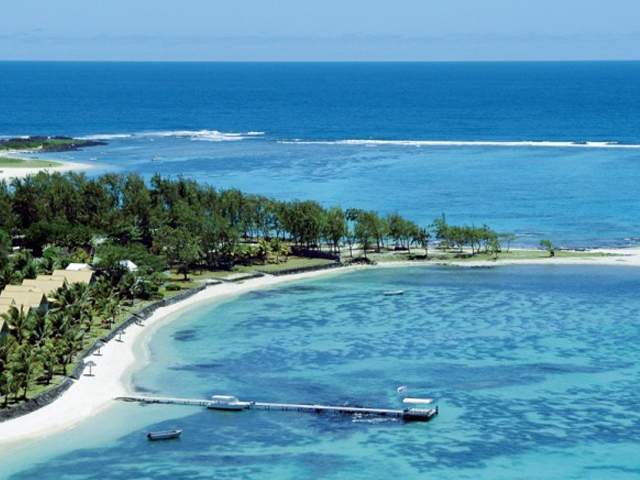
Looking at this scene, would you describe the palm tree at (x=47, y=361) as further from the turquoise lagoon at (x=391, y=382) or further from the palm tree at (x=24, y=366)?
the turquoise lagoon at (x=391, y=382)

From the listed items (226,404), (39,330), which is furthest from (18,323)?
(226,404)

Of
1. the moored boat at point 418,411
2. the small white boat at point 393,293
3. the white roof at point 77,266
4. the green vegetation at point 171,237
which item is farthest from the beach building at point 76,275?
the moored boat at point 418,411

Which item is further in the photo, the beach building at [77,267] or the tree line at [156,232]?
the tree line at [156,232]

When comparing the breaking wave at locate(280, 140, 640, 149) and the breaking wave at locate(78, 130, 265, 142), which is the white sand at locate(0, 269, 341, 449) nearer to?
the breaking wave at locate(280, 140, 640, 149)

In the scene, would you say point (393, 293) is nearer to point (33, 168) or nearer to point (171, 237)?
point (171, 237)

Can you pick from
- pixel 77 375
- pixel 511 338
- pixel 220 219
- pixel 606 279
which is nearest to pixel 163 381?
pixel 77 375

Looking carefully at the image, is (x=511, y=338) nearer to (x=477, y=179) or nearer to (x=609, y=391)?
(x=609, y=391)
